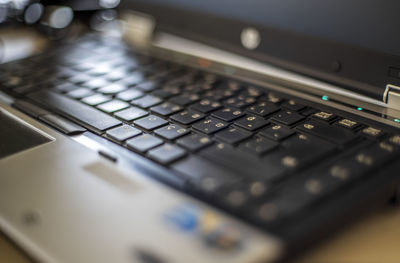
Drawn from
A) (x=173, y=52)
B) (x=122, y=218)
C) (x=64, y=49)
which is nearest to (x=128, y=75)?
(x=173, y=52)

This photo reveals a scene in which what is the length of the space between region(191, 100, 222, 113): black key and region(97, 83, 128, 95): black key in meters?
0.15

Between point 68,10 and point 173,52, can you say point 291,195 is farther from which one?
point 68,10

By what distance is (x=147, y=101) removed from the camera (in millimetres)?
605

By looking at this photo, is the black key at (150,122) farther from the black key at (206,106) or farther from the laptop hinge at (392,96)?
the laptop hinge at (392,96)

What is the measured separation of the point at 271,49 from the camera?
699mm

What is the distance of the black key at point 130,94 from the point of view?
2.05ft

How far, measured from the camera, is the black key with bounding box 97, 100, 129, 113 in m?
0.58

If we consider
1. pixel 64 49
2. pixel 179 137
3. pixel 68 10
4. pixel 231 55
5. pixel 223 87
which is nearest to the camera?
pixel 179 137

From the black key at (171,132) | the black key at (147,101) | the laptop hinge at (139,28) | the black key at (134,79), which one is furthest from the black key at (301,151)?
the laptop hinge at (139,28)

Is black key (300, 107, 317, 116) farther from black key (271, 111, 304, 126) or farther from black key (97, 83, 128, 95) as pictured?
black key (97, 83, 128, 95)

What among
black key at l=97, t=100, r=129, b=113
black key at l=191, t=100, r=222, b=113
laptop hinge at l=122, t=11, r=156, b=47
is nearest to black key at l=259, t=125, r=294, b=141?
black key at l=191, t=100, r=222, b=113

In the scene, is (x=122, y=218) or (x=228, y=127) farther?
(x=228, y=127)

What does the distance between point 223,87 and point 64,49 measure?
44 cm

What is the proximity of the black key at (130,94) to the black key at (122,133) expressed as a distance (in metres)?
0.11
